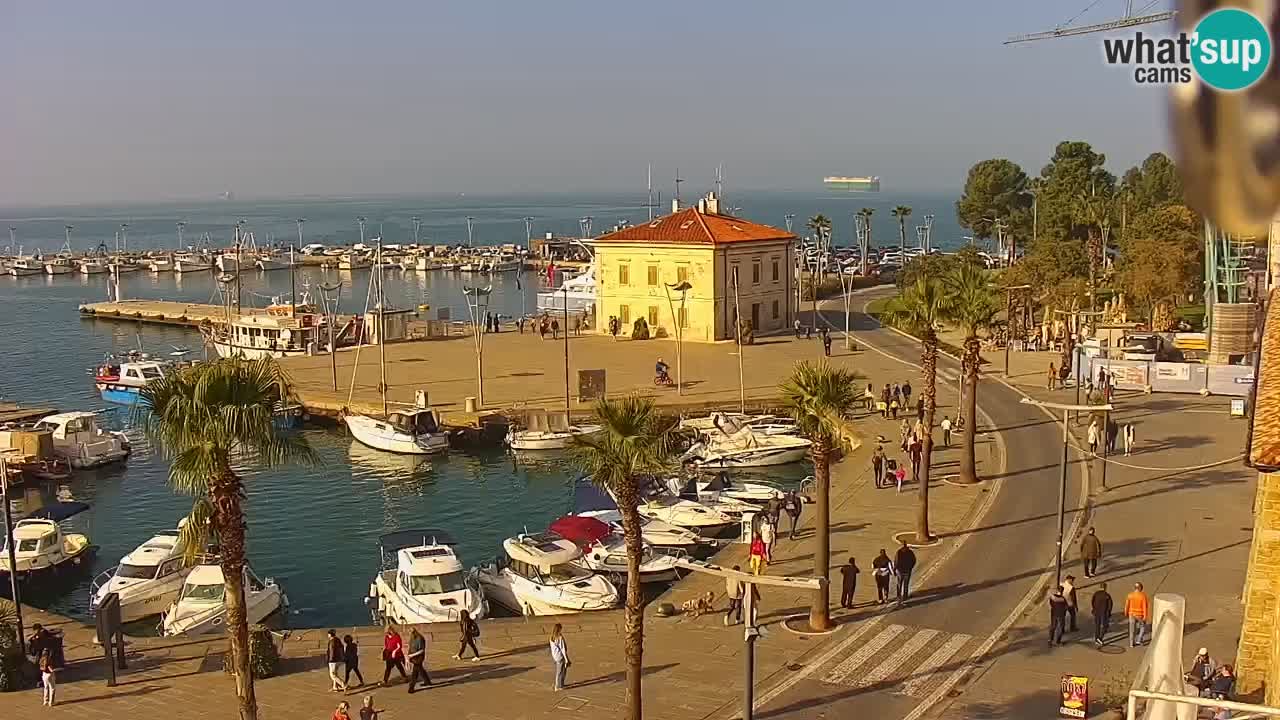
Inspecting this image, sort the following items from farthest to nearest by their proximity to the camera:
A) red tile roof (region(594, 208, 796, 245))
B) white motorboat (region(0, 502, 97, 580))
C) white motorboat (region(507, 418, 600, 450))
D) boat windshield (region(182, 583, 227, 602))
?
1. red tile roof (region(594, 208, 796, 245))
2. white motorboat (region(507, 418, 600, 450))
3. white motorboat (region(0, 502, 97, 580))
4. boat windshield (region(182, 583, 227, 602))

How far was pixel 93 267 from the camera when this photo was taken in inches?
7156

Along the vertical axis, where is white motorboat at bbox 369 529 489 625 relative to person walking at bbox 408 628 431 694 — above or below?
below

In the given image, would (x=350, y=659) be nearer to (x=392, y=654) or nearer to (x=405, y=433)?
(x=392, y=654)

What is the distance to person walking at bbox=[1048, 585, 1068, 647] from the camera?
2181 centimetres

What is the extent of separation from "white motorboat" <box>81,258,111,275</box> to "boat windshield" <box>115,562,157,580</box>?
16368 centimetres

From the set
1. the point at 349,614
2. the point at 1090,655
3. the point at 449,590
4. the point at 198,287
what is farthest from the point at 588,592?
the point at 198,287

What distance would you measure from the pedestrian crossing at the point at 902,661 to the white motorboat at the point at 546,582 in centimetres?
823

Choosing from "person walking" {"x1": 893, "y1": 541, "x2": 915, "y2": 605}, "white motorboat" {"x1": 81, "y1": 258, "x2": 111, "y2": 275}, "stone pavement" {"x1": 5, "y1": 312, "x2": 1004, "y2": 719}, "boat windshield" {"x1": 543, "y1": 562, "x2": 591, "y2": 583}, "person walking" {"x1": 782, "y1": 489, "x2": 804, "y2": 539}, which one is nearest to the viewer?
"stone pavement" {"x1": 5, "y1": 312, "x2": 1004, "y2": 719}

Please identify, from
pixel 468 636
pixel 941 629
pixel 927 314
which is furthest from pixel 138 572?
pixel 927 314

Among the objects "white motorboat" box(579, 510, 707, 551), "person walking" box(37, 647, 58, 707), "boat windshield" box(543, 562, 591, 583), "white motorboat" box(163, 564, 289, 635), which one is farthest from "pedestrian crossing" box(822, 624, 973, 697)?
"white motorboat" box(163, 564, 289, 635)

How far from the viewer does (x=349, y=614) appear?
31.3 meters

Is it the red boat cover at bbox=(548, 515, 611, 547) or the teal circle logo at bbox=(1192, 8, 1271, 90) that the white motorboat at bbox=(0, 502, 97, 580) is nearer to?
Answer: the red boat cover at bbox=(548, 515, 611, 547)

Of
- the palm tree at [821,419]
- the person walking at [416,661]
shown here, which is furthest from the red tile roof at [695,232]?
the person walking at [416,661]

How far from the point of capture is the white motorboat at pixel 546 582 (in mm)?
28594
